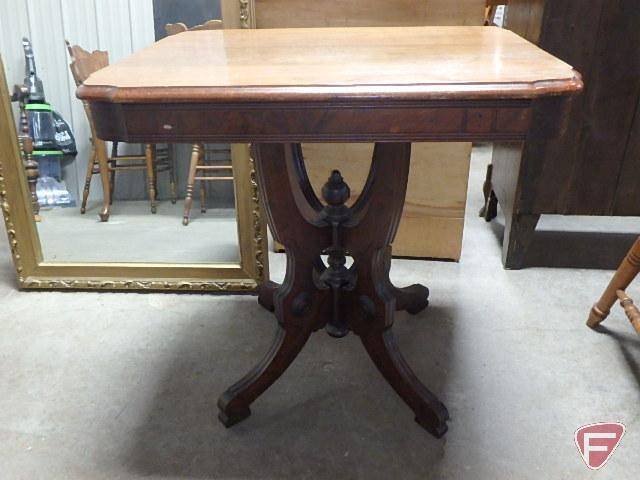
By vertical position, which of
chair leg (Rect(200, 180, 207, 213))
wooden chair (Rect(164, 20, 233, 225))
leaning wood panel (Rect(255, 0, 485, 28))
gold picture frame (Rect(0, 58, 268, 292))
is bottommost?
gold picture frame (Rect(0, 58, 268, 292))

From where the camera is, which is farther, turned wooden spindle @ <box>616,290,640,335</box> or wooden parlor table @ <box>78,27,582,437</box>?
turned wooden spindle @ <box>616,290,640,335</box>

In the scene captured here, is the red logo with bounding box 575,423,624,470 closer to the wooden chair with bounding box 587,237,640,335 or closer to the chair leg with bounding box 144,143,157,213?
the wooden chair with bounding box 587,237,640,335

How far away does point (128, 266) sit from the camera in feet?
5.84

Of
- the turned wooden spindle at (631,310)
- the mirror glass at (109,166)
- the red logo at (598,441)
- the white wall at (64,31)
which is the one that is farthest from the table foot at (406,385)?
the white wall at (64,31)

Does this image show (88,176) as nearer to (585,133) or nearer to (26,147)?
(26,147)

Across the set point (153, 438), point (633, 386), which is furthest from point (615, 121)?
point (153, 438)

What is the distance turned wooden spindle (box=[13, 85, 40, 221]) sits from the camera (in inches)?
64.9

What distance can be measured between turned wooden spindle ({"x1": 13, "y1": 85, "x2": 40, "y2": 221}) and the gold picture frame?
21 millimetres

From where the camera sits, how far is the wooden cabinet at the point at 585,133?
62.8 inches

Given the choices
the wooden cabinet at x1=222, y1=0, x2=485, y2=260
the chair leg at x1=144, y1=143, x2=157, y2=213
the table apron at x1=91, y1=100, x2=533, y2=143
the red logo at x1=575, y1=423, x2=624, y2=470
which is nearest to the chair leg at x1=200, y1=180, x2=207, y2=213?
the chair leg at x1=144, y1=143, x2=157, y2=213

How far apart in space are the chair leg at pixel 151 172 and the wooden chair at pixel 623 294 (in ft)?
4.37

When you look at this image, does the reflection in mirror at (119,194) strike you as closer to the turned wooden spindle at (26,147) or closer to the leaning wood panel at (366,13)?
the turned wooden spindle at (26,147)

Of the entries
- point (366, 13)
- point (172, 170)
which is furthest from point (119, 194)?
point (366, 13)

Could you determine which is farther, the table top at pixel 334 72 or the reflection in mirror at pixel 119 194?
the reflection in mirror at pixel 119 194
